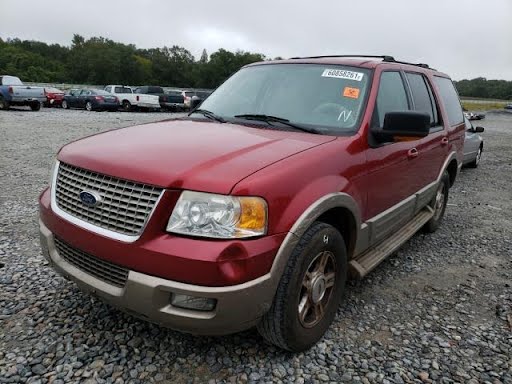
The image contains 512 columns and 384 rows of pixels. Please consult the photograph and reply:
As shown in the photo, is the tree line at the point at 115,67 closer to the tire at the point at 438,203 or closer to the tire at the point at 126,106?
the tire at the point at 126,106

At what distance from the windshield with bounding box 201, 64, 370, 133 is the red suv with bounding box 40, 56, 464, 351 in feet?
0.04

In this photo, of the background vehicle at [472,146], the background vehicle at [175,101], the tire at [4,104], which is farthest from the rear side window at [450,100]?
the background vehicle at [175,101]

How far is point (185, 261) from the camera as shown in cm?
218

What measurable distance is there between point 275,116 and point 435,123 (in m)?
2.22

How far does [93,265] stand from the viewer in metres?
2.55

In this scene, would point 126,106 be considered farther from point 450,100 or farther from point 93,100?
point 450,100

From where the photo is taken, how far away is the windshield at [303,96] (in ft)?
10.9

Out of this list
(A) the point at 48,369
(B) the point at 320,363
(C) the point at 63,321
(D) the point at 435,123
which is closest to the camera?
(A) the point at 48,369

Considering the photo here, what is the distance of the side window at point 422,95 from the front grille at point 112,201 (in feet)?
9.72

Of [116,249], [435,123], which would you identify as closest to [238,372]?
[116,249]

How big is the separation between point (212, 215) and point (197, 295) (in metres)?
0.41

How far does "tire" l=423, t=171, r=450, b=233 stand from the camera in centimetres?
521

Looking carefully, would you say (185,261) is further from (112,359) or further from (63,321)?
(63,321)

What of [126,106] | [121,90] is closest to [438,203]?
[126,106]
